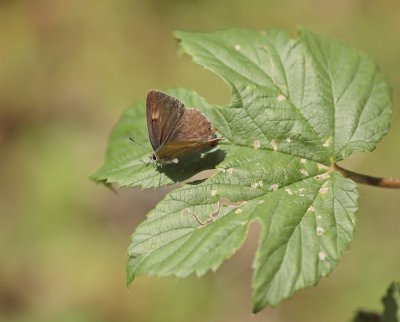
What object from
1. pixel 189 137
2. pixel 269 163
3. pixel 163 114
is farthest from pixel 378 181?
pixel 163 114

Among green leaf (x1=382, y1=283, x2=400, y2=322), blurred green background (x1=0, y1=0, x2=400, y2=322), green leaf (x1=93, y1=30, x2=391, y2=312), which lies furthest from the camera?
blurred green background (x1=0, y1=0, x2=400, y2=322)

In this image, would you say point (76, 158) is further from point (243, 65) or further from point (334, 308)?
point (243, 65)

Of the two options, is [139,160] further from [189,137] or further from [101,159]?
[101,159]

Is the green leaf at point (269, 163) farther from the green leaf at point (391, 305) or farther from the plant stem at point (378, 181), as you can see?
the green leaf at point (391, 305)

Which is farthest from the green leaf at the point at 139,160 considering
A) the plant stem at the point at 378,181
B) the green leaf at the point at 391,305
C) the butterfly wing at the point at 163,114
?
the green leaf at the point at 391,305

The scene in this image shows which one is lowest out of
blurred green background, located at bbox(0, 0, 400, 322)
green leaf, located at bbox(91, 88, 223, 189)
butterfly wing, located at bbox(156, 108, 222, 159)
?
blurred green background, located at bbox(0, 0, 400, 322)

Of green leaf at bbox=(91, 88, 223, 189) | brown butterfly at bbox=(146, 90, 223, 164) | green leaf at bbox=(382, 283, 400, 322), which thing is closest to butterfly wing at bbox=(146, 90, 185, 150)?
brown butterfly at bbox=(146, 90, 223, 164)

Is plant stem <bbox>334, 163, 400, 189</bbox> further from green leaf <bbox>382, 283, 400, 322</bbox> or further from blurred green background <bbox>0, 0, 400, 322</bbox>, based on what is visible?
blurred green background <bbox>0, 0, 400, 322</bbox>
